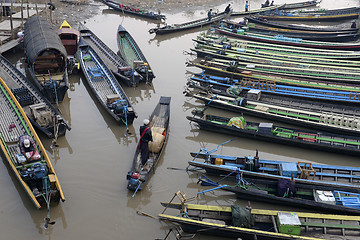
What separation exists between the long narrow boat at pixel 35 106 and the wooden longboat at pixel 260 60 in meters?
10.3

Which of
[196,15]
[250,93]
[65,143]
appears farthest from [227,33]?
[65,143]

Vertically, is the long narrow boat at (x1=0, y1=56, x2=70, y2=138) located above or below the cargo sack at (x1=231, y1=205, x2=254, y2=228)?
above

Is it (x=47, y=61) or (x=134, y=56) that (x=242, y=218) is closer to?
(x=47, y=61)

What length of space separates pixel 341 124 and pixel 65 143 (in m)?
11.1

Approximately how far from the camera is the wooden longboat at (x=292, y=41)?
23.6 metres

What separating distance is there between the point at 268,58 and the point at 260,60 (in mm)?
711

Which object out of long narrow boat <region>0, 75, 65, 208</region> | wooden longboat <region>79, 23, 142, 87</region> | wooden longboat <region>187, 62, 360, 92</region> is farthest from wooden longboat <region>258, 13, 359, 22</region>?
long narrow boat <region>0, 75, 65, 208</region>

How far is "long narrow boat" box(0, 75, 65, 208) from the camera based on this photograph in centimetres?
1088

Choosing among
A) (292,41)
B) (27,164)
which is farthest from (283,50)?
(27,164)

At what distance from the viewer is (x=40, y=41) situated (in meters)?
17.8

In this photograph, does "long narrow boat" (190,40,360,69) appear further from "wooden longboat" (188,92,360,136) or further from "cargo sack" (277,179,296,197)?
"cargo sack" (277,179,296,197)

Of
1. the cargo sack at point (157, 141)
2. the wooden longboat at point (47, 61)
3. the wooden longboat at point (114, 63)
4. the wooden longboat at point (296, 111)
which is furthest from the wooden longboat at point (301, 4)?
the cargo sack at point (157, 141)

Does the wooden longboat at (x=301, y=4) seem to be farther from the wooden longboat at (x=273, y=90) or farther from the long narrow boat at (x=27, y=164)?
the long narrow boat at (x=27, y=164)

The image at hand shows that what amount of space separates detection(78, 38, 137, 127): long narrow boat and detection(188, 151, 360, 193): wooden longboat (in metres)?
4.49
